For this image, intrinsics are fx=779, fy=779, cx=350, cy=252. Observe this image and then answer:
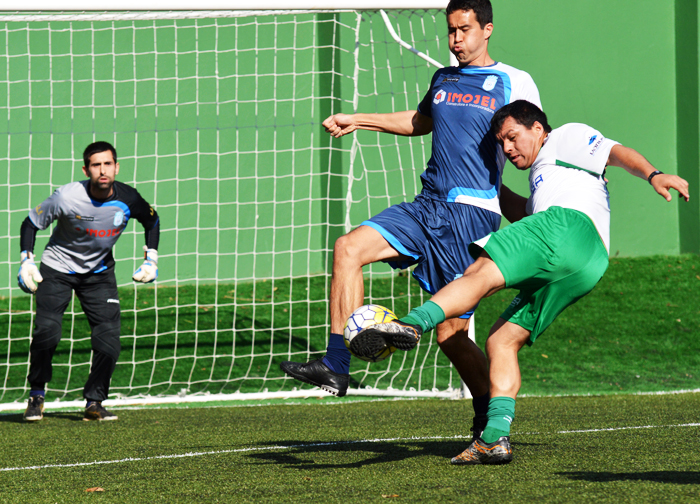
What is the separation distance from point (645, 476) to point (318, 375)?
126cm

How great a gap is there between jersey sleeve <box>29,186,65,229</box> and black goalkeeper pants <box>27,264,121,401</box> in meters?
0.33

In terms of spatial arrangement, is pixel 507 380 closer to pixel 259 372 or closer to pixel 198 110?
pixel 259 372

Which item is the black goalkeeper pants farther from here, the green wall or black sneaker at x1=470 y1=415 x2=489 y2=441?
the green wall

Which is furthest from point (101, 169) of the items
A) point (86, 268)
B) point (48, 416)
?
point (48, 416)

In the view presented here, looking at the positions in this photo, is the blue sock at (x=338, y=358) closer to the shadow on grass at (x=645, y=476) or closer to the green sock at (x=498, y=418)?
the green sock at (x=498, y=418)

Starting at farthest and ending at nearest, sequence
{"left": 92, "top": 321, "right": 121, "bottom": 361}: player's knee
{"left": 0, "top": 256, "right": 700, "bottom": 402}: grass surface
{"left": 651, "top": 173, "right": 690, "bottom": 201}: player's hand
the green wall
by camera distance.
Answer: the green wall < {"left": 0, "top": 256, "right": 700, "bottom": 402}: grass surface < {"left": 92, "top": 321, "right": 121, "bottom": 361}: player's knee < {"left": 651, "top": 173, "right": 690, "bottom": 201}: player's hand

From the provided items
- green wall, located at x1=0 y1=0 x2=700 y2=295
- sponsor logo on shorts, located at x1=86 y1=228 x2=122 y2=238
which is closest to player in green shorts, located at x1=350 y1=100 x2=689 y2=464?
sponsor logo on shorts, located at x1=86 y1=228 x2=122 y2=238

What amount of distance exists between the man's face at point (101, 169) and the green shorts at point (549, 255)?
3.25 meters

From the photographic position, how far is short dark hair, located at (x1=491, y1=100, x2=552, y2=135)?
3352mm

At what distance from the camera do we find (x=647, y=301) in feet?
27.8

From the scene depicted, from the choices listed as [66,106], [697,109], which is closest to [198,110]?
[66,106]

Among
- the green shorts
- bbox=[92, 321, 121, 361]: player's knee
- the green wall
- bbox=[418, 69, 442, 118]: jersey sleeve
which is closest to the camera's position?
the green shorts

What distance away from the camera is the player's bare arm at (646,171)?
9.34ft

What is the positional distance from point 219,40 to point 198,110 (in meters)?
0.94
